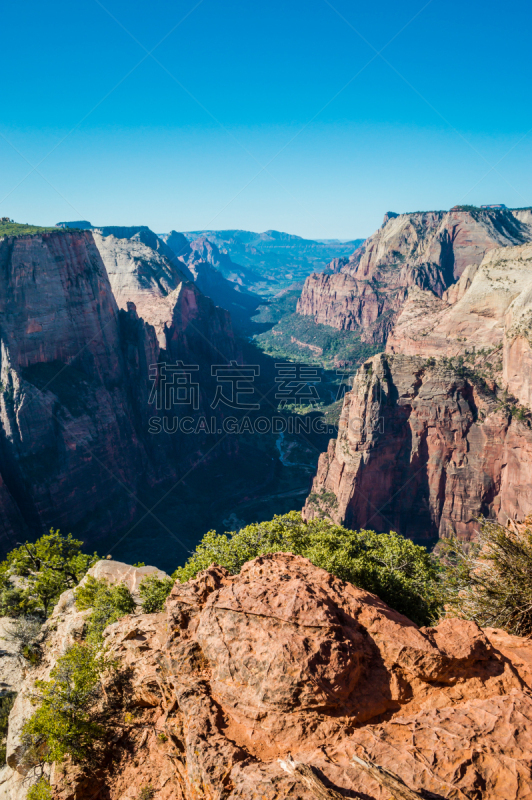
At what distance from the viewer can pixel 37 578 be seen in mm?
27109

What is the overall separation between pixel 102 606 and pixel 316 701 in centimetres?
1379

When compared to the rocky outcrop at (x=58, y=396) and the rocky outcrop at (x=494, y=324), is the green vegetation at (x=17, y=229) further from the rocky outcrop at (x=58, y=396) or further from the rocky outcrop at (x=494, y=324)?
the rocky outcrop at (x=494, y=324)

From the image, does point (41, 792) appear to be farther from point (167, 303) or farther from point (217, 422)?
point (167, 303)

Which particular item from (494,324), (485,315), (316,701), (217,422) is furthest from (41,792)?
(217,422)

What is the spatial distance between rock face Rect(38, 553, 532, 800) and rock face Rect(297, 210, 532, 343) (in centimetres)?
13478

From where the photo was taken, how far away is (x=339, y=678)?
9.02 m

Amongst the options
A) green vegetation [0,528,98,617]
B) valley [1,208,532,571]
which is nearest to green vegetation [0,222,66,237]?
valley [1,208,532,571]

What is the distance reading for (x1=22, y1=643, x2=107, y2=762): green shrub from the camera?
12102 mm

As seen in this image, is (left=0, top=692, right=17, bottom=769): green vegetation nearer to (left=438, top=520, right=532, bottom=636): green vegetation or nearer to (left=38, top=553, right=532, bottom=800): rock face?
(left=38, top=553, right=532, bottom=800): rock face

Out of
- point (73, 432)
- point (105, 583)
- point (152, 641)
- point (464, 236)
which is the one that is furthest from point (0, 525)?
point (464, 236)

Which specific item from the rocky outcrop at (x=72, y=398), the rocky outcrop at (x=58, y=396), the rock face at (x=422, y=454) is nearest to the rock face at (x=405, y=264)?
the rocky outcrop at (x=72, y=398)

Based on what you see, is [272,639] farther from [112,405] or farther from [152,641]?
[112,405]

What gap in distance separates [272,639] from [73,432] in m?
50.6

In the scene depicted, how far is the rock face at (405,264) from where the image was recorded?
468 feet
